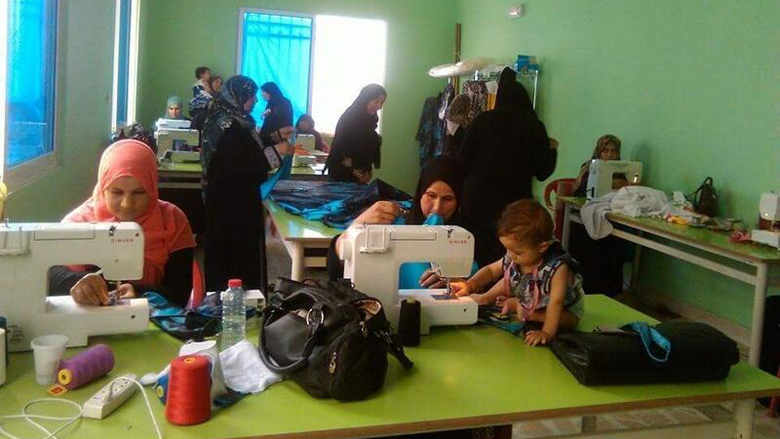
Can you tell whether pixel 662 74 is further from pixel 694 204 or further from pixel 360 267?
pixel 360 267

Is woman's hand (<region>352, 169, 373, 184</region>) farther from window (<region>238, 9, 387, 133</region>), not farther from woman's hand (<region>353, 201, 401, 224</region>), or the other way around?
window (<region>238, 9, 387, 133</region>)

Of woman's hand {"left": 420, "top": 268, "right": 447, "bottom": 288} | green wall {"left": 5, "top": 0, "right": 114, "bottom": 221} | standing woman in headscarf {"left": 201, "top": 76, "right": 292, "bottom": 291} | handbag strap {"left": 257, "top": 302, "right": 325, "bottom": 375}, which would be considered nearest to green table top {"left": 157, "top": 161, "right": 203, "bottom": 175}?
green wall {"left": 5, "top": 0, "right": 114, "bottom": 221}

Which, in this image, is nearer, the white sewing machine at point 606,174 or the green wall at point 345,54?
the white sewing machine at point 606,174

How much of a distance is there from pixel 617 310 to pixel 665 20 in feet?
10.2

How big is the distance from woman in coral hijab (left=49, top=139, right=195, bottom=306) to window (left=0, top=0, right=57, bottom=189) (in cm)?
65

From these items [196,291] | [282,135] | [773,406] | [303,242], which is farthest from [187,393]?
[282,135]

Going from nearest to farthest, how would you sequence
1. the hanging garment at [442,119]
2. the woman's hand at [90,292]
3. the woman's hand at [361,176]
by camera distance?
the woman's hand at [90,292] < the woman's hand at [361,176] < the hanging garment at [442,119]

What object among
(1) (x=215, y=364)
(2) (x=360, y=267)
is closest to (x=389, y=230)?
(2) (x=360, y=267)

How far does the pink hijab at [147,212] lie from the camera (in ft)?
6.46

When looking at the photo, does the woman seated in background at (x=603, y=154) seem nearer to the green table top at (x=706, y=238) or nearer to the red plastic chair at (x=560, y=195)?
the red plastic chair at (x=560, y=195)

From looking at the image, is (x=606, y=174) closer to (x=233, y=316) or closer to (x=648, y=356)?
(x=648, y=356)

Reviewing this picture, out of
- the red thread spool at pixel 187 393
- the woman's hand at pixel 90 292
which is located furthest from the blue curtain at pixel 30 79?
the red thread spool at pixel 187 393

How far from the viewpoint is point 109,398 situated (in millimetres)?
Result: 1173

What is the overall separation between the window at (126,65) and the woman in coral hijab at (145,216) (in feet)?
10.5
